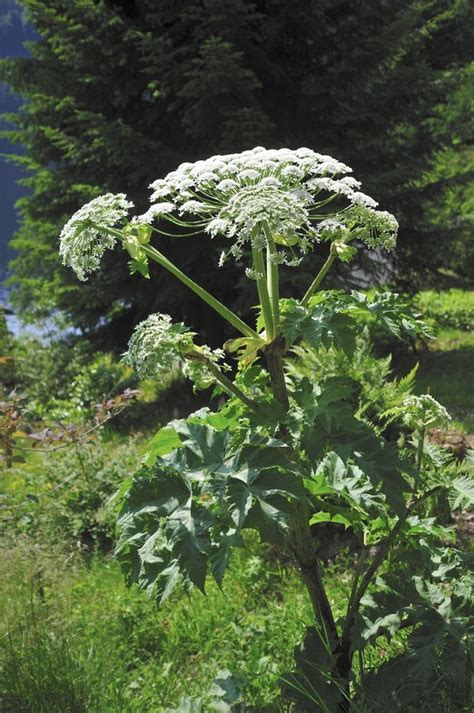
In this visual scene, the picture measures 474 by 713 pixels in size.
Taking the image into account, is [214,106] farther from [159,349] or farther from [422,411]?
[159,349]

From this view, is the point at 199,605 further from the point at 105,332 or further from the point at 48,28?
the point at 48,28

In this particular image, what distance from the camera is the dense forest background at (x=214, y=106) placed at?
6.78 metres

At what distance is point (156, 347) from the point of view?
1.88 meters

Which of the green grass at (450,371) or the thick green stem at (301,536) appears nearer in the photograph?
the thick green stem at (301,536)

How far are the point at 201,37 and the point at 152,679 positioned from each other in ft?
20.4

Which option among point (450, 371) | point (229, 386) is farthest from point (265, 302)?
point (450, 371)

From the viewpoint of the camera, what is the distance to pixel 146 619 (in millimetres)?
3533

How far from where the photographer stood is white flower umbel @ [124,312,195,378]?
190 centimetres

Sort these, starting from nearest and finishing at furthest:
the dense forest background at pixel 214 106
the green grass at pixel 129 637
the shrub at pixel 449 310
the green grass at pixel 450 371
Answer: the green grass at pixel 129 637 < the green grass at pixel 450 371 < the dense forest background at pixel 214 106 < the shrub at pixel 449 310

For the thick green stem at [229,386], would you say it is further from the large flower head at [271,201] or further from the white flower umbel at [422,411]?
the white flower umbel at [422,411]

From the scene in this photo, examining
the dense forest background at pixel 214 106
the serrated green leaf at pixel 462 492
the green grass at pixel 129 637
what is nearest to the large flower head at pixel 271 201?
the serrated green leaf at pixel 462 492

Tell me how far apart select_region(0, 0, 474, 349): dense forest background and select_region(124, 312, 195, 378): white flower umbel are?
190 inches

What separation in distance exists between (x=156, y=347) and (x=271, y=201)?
1.78ft

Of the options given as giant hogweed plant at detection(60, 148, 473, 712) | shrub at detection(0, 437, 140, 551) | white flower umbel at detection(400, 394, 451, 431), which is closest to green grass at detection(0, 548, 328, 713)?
giant hogweed plant at detection(60, 148, 473, 712)
